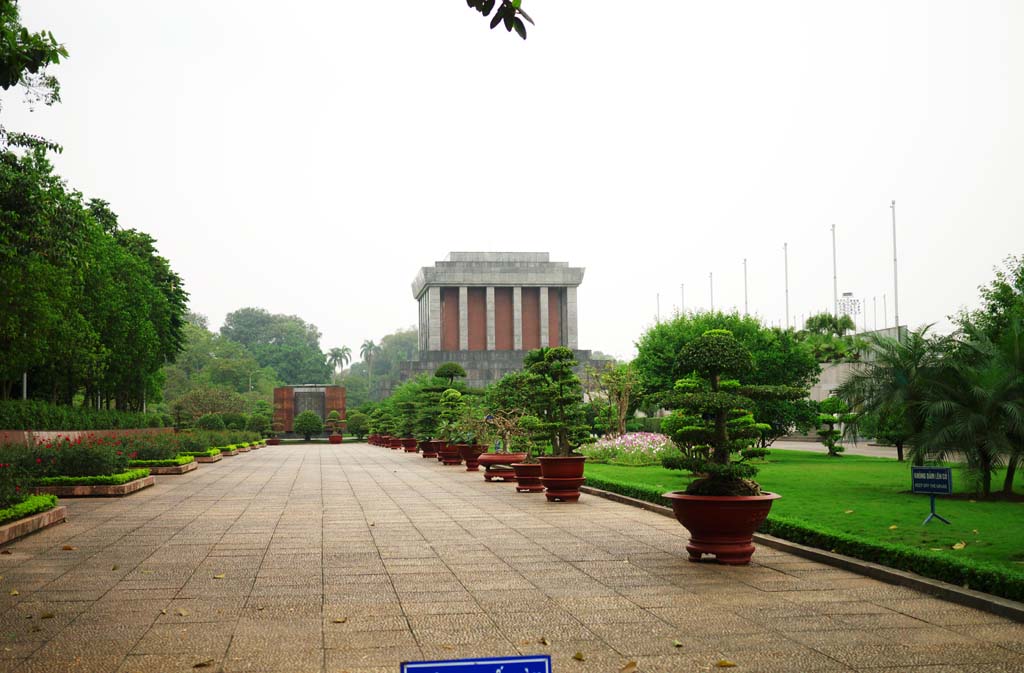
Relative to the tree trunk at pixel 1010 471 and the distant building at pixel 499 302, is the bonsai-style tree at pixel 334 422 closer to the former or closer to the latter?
the distant building at pixel 499 302

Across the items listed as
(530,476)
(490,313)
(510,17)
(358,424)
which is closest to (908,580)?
(510,17)

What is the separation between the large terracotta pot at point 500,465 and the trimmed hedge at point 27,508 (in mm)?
9558

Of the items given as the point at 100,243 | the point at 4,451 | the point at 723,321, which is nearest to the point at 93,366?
the point at 100,243

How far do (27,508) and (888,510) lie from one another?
10591 millimetres

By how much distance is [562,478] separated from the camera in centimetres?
1512

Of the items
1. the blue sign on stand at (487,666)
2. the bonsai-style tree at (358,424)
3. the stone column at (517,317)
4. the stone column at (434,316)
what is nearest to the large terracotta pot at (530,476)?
the blue sign on stand at (487,666)

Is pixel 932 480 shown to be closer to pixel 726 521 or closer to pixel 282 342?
pixel 726 521

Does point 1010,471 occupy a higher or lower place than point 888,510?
higher

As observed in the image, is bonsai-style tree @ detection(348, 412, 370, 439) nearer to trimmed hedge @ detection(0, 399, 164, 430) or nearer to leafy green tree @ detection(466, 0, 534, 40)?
trimmed hedge @ detection(0, 399, 164, 430)

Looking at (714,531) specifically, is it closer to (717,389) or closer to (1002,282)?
(717,389)

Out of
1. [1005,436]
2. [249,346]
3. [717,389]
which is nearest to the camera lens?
[717,389]

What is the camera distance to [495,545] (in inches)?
395

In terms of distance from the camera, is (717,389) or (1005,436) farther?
(1005,436)

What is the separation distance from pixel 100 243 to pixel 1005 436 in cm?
2648
